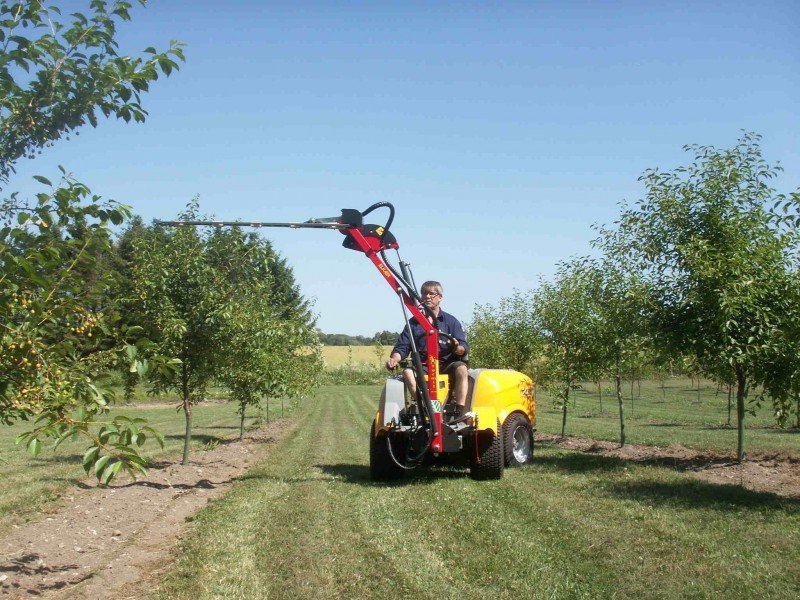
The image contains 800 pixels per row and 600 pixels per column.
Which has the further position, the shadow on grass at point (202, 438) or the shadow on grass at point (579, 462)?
the shadow on grass at point (202, 438)

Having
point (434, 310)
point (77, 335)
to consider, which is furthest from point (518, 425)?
point (77, 335)

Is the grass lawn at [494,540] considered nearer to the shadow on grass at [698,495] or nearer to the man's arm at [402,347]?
the shadow on grass at [698,495]

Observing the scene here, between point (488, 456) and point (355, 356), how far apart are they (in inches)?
2616

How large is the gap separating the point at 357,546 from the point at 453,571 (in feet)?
3.72

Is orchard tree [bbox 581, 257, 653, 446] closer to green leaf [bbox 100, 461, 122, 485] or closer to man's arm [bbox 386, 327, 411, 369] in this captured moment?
man's arm [bbox 386, 327, 411, 369]

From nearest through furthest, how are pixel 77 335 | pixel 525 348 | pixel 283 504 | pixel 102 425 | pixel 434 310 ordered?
pixel 102 425
pixel 77 335
pixel 283 504
pixel 434 310
pixel 525 348

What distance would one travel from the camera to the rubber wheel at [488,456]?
9.65 meters

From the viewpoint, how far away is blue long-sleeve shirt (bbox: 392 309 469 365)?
368 inches

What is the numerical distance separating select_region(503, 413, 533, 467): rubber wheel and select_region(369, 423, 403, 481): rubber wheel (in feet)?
5.78

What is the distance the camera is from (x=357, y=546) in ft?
21.7

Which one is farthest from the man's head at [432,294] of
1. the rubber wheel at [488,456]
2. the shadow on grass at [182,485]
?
the shadow on grass at [182,485]

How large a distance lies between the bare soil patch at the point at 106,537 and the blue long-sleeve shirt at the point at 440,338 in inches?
122

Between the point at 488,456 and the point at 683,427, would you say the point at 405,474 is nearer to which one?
the point at 488,456

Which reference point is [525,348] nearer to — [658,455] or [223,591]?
[658,455]
